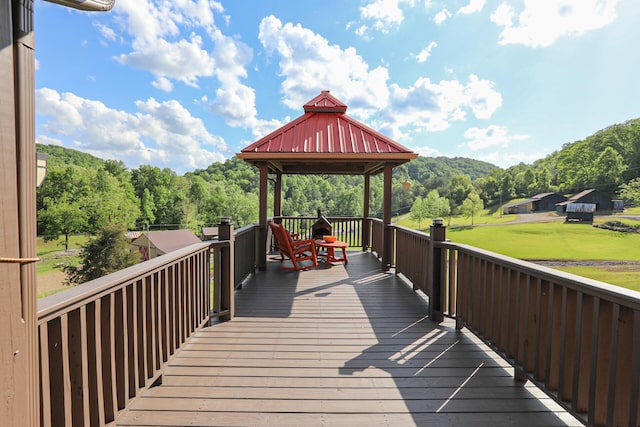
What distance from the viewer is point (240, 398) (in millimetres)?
2109

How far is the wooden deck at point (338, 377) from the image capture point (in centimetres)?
194

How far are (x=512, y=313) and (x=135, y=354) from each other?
265 cm

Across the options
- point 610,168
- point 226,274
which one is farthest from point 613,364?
point 610,168

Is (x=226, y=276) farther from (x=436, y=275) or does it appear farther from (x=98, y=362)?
(x=436, y=275)

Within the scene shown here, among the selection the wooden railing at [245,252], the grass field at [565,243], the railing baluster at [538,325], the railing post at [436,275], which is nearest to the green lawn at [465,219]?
the grass field at [565,243]

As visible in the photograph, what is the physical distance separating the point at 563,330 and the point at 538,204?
2456 inches

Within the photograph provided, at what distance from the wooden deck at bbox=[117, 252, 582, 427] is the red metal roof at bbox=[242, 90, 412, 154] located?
9.98ft

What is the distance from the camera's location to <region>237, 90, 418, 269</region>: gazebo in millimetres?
5680

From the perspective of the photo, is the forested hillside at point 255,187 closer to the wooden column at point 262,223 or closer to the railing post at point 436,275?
the wooden column at point 262,223

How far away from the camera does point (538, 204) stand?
53.0 m

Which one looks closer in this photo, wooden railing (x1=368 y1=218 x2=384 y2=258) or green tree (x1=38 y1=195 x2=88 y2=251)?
wooden railing (x1=368 y1=218 x2=384 y2=258)

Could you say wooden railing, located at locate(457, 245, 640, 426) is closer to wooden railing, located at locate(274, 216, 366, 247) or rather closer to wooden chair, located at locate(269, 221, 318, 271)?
wooden chair, located at locate(269, 221, 318, 271)

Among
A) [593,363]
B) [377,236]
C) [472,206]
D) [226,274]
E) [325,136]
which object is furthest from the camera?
[472,206]

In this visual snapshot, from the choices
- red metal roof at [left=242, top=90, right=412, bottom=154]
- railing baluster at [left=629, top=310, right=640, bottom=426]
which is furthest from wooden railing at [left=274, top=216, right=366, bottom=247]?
railing baluster at [left=629, top=310, right=640, bottom=426]
